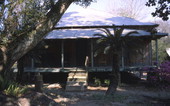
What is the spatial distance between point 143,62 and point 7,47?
11814mm

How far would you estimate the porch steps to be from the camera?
11258mm

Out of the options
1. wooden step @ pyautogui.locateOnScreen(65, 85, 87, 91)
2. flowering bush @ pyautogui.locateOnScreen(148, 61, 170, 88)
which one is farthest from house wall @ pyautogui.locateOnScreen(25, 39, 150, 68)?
wooden step @ pyautogui.locateOnScreen(65, 85, 87, 91)

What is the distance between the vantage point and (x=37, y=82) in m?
8.28

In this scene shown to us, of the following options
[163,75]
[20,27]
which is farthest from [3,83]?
[163,75]

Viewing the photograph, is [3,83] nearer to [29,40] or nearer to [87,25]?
[29,40]

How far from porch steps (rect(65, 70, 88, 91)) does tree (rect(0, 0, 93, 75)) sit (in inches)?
204

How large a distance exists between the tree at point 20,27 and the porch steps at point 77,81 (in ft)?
17.0

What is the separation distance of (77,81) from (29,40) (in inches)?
A: 253

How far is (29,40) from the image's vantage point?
618 cm

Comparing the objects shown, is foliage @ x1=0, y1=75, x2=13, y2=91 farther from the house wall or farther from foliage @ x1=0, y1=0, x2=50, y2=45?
the house wall

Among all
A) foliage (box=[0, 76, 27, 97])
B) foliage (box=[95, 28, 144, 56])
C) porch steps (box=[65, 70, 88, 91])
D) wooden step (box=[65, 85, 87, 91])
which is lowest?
wooden step (box=[65, 85, 87, 91])

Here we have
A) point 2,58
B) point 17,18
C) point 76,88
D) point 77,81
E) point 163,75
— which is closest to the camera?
point 2,58

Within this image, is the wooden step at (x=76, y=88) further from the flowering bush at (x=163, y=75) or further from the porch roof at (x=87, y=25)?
the flowering bush at (x=163, y=75)

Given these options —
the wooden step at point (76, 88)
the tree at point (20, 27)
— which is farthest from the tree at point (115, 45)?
→ the tree at point (20, 27)
